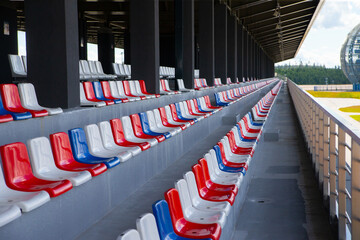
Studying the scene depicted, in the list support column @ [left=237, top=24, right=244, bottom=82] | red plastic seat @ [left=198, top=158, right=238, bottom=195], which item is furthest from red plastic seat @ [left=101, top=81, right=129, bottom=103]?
support column @ [left=237, top=24, right=244, bottom=82]

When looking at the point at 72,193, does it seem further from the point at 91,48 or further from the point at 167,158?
the point at 91,48

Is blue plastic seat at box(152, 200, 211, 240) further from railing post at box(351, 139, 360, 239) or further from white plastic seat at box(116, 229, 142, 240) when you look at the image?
railing post at box(351, 139, 360, 239)

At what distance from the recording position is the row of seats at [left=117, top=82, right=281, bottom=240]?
2.09 meters

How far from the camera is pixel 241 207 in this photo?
418 cm

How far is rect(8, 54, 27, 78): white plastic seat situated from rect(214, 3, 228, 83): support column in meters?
10.5

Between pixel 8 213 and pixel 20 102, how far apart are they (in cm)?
222

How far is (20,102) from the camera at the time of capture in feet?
13.3

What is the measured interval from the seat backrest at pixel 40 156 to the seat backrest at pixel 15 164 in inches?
2.2

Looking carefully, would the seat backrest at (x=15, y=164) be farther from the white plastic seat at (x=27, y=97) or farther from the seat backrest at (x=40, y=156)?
the white plastic seat at (x=27, y=97)

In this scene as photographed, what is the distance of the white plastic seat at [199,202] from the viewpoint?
2948 mm

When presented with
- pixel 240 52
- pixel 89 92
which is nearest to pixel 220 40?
pixel 240 52

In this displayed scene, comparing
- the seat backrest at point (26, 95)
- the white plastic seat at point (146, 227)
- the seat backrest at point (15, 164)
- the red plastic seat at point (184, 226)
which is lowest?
the red plastic seat at point (184, 226)

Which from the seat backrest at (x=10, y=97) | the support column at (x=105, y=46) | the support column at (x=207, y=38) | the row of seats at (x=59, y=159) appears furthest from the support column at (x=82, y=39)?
the seat backrest at (x=10, y=97)

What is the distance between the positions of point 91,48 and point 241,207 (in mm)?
38885
